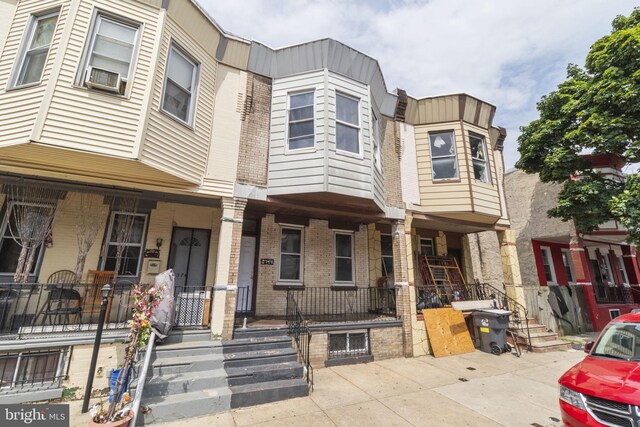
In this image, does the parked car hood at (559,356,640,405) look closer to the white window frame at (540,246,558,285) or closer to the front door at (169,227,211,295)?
the front door at (169,227,211,295)

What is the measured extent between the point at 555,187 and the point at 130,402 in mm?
18269

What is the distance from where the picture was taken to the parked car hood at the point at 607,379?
3029mm

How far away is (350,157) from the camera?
727cm

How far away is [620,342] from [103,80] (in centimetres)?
959

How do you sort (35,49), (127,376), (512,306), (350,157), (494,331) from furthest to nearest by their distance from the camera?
(512,306), (494,331), (350,157), (35,49), (127,376)

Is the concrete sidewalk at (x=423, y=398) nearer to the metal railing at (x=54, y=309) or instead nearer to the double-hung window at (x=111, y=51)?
the metal railing at (x=54, y=309)

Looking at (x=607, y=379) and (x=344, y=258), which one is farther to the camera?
(x=344, y=258)

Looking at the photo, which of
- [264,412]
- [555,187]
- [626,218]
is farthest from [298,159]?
[555,187]

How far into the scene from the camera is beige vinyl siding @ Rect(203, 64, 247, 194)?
22.3ft

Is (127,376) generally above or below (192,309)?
below

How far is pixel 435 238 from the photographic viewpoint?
11453mm

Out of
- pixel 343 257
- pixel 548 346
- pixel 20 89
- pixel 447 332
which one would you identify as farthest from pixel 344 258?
pixel 20 89

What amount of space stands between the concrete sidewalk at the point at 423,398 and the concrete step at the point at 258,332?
4.09 feet

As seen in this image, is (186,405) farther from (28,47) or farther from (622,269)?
(622,269)
